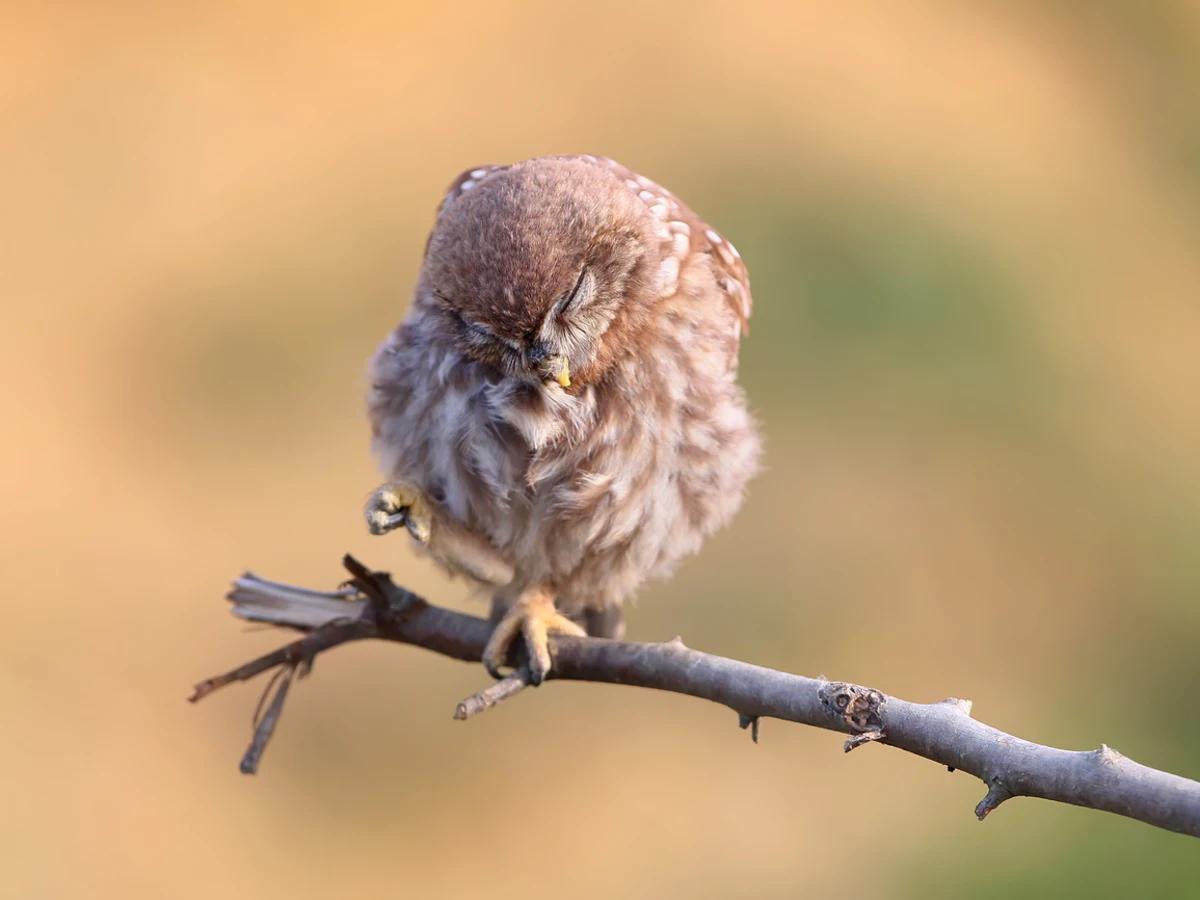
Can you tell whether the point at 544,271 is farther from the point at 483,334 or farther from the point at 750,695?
the point at 750,695

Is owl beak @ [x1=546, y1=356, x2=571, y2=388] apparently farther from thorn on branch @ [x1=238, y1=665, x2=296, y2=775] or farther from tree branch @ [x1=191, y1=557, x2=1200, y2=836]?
thorn on branch @ [x1=238, y1=665, x2=296, y2=775]

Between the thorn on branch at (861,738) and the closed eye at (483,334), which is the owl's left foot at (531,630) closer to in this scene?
the closed eye at (483,334)

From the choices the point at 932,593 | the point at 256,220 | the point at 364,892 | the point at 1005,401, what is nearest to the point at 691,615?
the point at 932,593

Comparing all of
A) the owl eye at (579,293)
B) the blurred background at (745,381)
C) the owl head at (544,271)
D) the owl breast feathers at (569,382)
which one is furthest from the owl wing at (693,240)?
the blurred background at (745,381)

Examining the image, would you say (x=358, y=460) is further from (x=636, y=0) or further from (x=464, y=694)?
(x=636, y=0)

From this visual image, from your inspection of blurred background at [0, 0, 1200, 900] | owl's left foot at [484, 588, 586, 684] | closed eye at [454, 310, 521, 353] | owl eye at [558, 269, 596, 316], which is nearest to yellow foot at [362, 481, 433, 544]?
owl's left foot at [484, 588, 586, 684]

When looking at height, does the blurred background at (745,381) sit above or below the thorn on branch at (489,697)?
above

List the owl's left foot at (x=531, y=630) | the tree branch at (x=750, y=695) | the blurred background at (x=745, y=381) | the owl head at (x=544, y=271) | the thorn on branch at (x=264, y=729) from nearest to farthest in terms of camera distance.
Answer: the tree branch at (x=750, y=695)
the owl head at (x=544, y=271)
the thorn on branch at (x=264, y=729)
the owl's left foot at (x=531, y=630)
the blurred background at (x=745, y=381)
